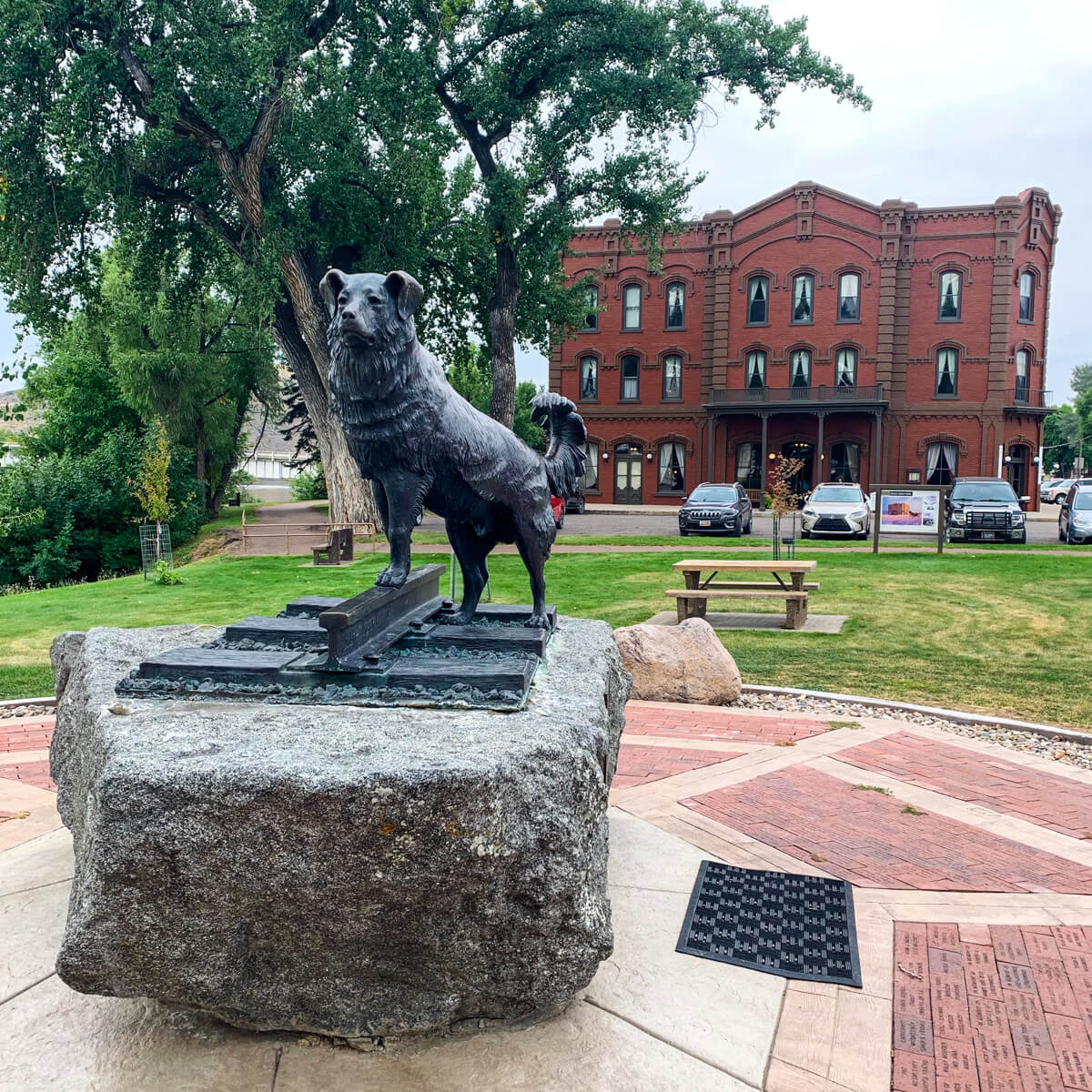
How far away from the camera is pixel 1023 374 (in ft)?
121

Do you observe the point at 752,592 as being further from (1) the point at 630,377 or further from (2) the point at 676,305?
(2) the point at 676,305

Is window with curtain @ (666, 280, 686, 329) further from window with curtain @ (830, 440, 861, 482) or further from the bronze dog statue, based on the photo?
the bronze dog statue

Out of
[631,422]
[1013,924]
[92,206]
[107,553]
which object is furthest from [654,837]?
[631,422]

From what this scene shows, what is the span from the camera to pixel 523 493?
4109mm

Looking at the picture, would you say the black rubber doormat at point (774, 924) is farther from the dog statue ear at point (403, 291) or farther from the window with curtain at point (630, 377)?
the window with curtain at point (630, 377)

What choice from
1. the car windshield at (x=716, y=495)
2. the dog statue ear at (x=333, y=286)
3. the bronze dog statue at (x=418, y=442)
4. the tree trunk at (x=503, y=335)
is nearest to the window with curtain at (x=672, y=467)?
the car windshield at (x=716, y=495)

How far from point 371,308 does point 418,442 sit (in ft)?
1.83

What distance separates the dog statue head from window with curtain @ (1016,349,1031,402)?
38.8 meters

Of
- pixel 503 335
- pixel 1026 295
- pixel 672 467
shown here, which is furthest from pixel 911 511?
pixel 1026 295

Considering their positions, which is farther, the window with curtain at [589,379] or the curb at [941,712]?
the window with curtain at [589,379]

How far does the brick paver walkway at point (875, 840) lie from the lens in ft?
13.4

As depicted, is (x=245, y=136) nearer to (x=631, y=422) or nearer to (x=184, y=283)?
(x=184, y=283)

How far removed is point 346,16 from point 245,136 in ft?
11.9

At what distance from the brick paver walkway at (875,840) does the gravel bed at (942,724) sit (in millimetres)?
1734
